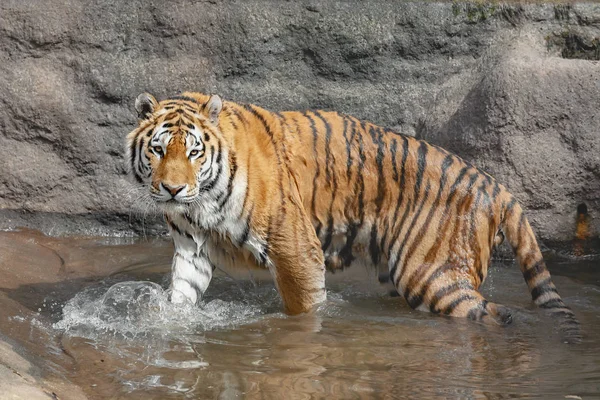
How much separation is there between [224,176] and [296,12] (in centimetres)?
228

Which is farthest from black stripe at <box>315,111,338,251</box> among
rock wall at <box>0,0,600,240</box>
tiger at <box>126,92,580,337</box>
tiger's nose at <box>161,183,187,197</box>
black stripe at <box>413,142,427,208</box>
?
rock wall at <box>0,0,600,240</box>

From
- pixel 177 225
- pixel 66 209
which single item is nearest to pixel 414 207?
pixel 177 225

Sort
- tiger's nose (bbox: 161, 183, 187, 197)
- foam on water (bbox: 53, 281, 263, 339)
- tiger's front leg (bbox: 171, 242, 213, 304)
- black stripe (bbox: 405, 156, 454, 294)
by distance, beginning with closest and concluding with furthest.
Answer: tiger's nose (bbox: 161, 183, 187, 197) → foam on water (bbox: 53, 281, 263, 339) → tiger's front leg (bbox: 171, 242, 213, 304) → black stripe (bbox: 405, 156, 454, 294)

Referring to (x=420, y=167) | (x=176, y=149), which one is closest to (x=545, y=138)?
(x=420, y=167)

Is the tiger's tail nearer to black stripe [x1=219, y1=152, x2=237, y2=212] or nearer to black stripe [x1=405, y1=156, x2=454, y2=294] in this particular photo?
black stripe [x1=405, y1=156, x2=454, y2=294]

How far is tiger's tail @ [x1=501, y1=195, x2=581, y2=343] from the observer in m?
4.23

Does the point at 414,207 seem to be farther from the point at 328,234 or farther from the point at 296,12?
the point at 296,12

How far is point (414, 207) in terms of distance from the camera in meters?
4.37

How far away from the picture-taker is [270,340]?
396cm

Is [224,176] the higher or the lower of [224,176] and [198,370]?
the higher

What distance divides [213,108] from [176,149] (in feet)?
0.86

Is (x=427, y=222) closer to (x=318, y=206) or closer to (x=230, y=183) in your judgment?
(x=318, y=206)

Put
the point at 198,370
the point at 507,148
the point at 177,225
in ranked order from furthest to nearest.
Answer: the point at 507,148, the point at 177,225, the point at 198,370

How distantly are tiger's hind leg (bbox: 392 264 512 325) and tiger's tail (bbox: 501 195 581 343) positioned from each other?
0.60 feet
